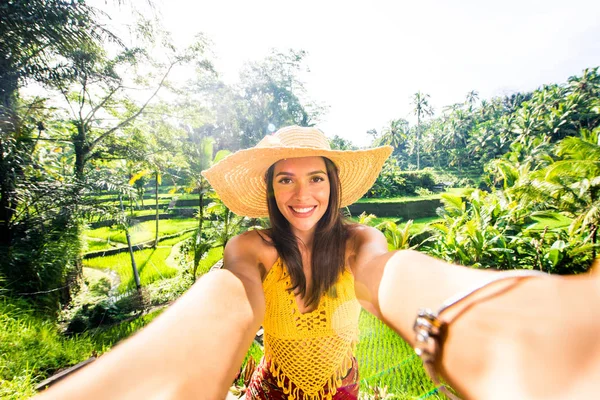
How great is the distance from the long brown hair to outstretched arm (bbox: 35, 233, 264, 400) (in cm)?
52

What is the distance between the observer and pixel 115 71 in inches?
340

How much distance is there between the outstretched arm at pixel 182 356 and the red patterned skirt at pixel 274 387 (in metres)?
0.78

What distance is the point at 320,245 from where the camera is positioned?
54.9 inches

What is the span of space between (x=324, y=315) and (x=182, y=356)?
84 centimetres

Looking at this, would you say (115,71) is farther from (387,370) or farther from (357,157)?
(387,370)

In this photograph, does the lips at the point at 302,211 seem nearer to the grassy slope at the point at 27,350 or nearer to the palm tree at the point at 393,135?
the grassy slope at the point at 27,350

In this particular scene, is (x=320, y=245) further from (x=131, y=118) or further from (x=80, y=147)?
(x=131, y=118)

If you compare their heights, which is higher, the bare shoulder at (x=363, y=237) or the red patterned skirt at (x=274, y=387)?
the bare shoulder at (x=363, y=237)

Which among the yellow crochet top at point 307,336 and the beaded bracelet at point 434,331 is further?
the yellow crochet top at point 307,336

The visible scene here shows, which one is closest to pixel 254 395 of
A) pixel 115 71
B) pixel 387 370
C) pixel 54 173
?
Answer: pixel 387 370

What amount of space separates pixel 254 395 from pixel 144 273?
1165 centimetres

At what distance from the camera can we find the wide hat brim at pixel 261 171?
1277 mm

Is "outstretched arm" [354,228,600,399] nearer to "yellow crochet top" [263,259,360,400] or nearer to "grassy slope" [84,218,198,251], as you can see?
"yellow crochet top" [263,259,360,400]

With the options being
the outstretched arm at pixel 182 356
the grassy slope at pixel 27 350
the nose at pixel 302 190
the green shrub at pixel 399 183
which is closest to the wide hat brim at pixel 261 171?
the nose at pixel 302 190
